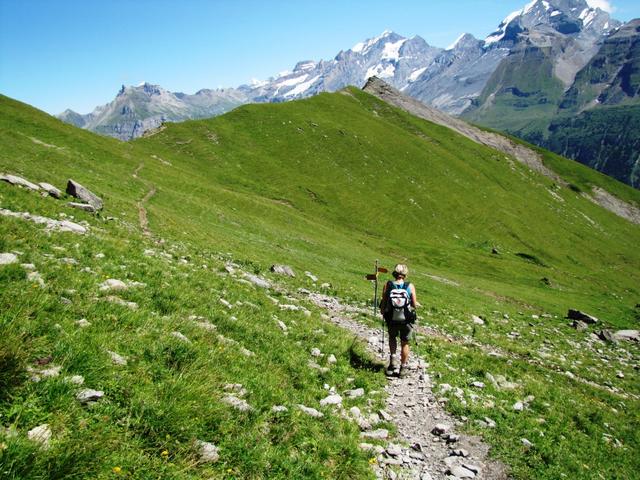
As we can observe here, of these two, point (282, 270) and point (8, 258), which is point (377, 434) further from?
point (282, 270)

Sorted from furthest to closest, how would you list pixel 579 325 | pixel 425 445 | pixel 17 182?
pixel 579 325 → pixel 17 182 → pixel 425 445

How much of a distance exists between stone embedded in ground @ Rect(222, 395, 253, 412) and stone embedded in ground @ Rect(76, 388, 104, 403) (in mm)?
2172

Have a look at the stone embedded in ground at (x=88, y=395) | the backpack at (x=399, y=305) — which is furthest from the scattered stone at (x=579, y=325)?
the stone embedded in ground at (x=88, y=395)

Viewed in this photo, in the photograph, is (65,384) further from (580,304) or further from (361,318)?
(580,304)

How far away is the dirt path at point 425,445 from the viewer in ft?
27.4

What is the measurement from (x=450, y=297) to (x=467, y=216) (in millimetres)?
54583

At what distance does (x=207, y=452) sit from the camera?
5902 millimetres

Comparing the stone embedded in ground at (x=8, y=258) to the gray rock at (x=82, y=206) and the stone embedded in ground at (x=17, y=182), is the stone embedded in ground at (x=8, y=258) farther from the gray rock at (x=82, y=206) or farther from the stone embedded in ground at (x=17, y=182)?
the stone embedded in ground at (x=17, y=182)

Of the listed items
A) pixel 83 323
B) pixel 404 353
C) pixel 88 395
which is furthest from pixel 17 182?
pixel 404 353

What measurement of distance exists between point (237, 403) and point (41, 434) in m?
3.33

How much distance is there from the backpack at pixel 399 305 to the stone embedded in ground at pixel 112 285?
8293 millimetres

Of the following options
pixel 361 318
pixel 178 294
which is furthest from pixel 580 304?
pixel 178 294

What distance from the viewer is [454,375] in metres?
13.8

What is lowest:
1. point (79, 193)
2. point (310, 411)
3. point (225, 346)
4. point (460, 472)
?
point (460, 472)
